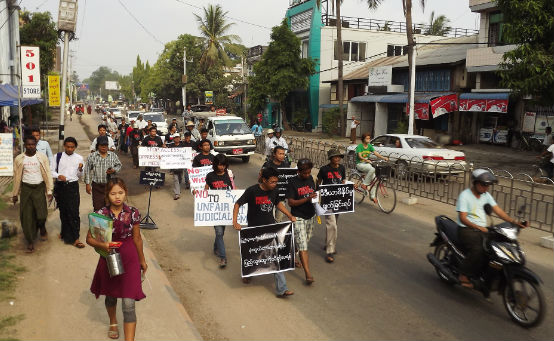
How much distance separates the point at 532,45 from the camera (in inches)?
667

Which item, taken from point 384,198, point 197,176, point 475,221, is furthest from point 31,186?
point 384,198

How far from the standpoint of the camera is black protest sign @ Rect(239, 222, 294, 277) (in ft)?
21.1

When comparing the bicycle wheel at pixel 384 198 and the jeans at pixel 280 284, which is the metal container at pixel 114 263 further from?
the bicycle wheel at pixel 384 198

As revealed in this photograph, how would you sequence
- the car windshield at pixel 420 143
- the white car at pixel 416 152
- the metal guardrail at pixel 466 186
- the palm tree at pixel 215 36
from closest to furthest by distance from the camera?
the metal guardrail at pixel 466 186 → the white car at pixel 416 152 → the car windshield at pixel 420 143 → the palm tree at pixel 215 36

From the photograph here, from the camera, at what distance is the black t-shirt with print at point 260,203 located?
21.5ft

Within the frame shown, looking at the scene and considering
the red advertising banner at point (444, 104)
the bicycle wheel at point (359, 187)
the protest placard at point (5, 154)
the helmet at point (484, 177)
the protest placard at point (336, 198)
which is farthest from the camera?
the red advertising banner at point (444, 104)

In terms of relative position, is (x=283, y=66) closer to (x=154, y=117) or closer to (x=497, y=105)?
(x=154, y=117)

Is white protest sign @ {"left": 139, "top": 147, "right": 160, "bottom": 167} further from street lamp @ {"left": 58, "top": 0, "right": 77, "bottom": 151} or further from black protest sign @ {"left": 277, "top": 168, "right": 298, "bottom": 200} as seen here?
street lamp @ {"left": 58, "top": 0, "right": 77, "bottom": 151}

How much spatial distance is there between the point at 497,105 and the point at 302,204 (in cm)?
2013

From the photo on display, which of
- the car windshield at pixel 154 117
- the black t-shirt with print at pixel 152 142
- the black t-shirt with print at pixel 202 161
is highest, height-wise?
the car windshield at pixel 154 117

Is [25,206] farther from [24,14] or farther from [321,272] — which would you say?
[24,14]

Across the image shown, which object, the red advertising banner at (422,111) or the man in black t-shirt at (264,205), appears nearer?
the man in black t-shirt at (264,205)

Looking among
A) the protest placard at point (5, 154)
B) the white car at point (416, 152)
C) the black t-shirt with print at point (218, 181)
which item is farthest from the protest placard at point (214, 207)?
the white car at point (416, 152)

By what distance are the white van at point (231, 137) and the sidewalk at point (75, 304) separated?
1247 centimetres
